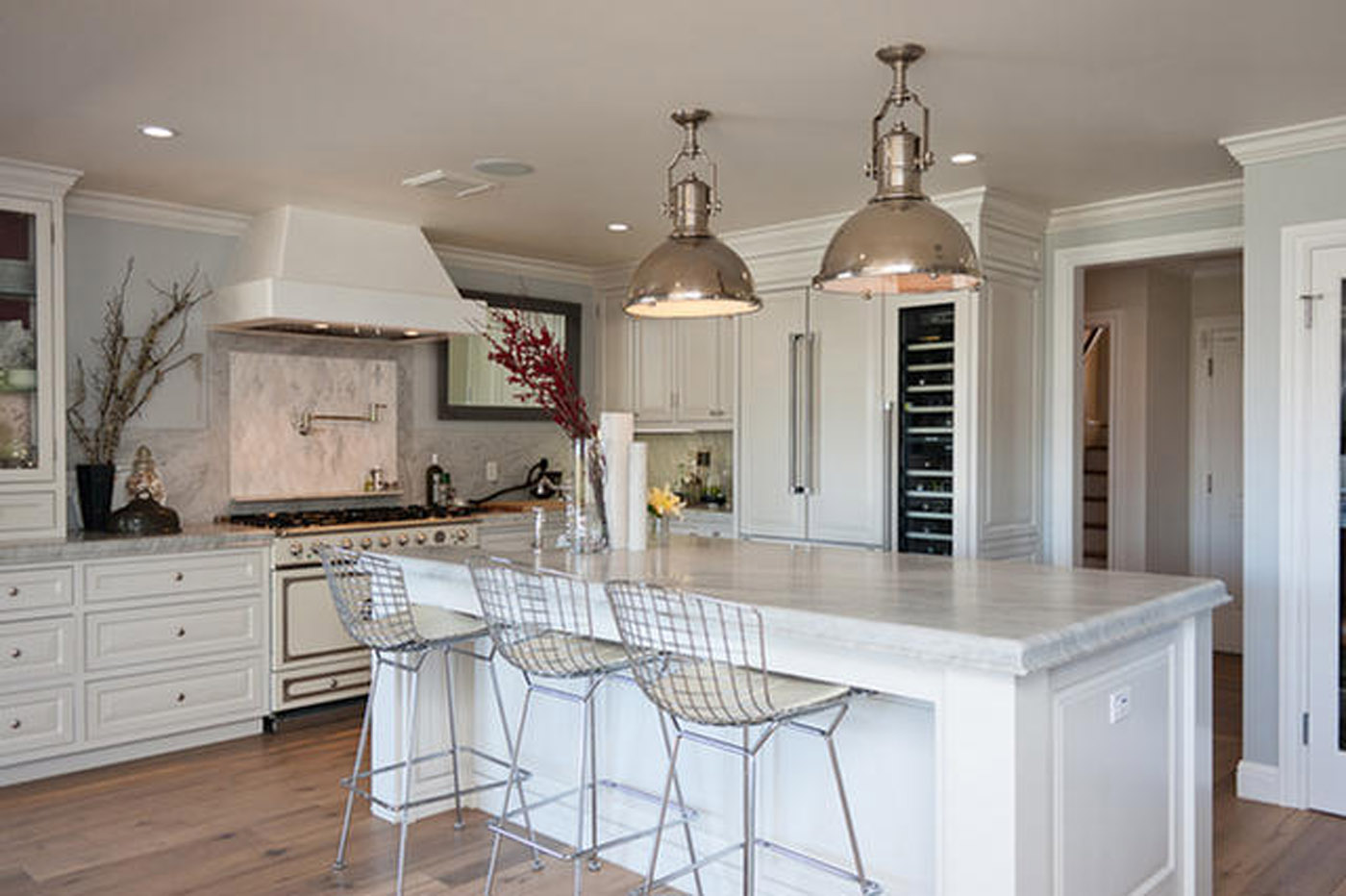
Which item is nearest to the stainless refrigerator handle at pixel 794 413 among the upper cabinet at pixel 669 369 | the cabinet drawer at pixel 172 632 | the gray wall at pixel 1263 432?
the upper cabinet at pixel 669 369

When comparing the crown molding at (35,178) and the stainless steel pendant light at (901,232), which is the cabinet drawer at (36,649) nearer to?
the crown molding at (35,178)

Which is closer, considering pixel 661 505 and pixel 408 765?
pixel 408 765

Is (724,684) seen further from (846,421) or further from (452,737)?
(846,421)

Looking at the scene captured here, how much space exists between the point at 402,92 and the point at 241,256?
223 cm

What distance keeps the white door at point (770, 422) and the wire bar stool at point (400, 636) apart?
2.19m

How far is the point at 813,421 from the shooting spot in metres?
5.43

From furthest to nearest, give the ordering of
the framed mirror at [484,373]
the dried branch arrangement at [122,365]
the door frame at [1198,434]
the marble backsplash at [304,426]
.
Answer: the door frame at [1198,434] → the framed mirror at [484,373] → the marble backsplash at [304,426] → the dried branch arrangement at [122,365]

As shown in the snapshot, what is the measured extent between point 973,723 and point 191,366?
430cm

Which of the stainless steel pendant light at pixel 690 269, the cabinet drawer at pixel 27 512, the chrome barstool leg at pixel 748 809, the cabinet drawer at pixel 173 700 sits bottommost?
the cabinet drawer at pixel 173 700

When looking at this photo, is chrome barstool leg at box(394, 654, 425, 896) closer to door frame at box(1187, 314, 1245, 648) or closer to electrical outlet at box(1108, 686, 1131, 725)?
electrical outlet at box(1108, 686, 1131, 725)

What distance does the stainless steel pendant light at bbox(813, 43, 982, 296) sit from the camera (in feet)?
9.13

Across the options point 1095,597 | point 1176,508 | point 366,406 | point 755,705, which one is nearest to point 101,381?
point 366,406

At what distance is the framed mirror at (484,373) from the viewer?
6176 mm

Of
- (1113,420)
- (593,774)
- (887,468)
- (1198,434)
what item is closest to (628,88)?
(593,774)
